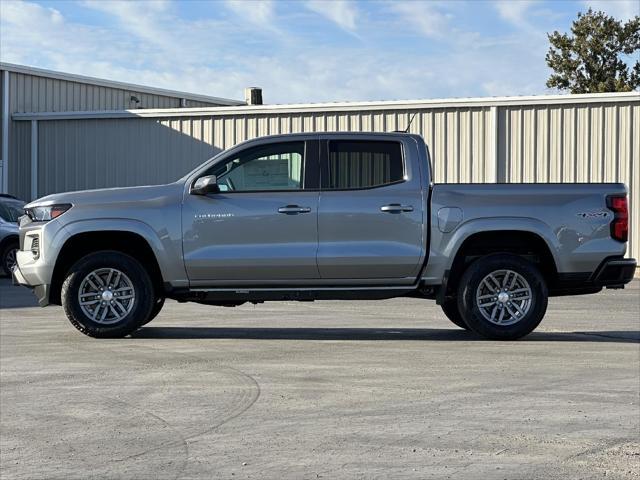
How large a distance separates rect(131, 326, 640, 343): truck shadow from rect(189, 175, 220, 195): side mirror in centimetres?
152

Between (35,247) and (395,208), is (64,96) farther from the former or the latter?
(395,208)

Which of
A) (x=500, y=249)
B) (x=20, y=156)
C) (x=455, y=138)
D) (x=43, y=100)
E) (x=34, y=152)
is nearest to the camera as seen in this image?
(x=500, y=249)

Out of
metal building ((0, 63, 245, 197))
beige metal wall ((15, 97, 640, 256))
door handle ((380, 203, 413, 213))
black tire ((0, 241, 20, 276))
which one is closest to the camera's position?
door handle ((380, 203, 413, 213))

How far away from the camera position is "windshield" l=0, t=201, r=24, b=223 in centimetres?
2283

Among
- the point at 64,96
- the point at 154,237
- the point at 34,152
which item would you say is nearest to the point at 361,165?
the point at 154,237

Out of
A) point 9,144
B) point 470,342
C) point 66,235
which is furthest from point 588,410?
point 9,144

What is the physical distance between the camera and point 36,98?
3212cm

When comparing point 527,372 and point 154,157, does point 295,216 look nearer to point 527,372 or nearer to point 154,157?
point 527,372

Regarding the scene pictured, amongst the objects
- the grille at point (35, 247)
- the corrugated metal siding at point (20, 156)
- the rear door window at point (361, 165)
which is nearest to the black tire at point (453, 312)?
the rear door window at point (361, 165)

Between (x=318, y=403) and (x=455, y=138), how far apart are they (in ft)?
60.8

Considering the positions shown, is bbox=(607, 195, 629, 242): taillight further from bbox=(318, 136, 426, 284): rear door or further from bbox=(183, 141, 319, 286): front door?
bbox=(183, 141, 319, 286): front door

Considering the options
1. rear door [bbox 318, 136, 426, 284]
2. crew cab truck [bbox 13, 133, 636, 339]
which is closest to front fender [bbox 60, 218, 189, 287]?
crew cab truck [bbox 13, 133, 636, 339]

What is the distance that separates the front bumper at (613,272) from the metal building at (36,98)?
21.8 metres

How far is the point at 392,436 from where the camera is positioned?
7176mm
